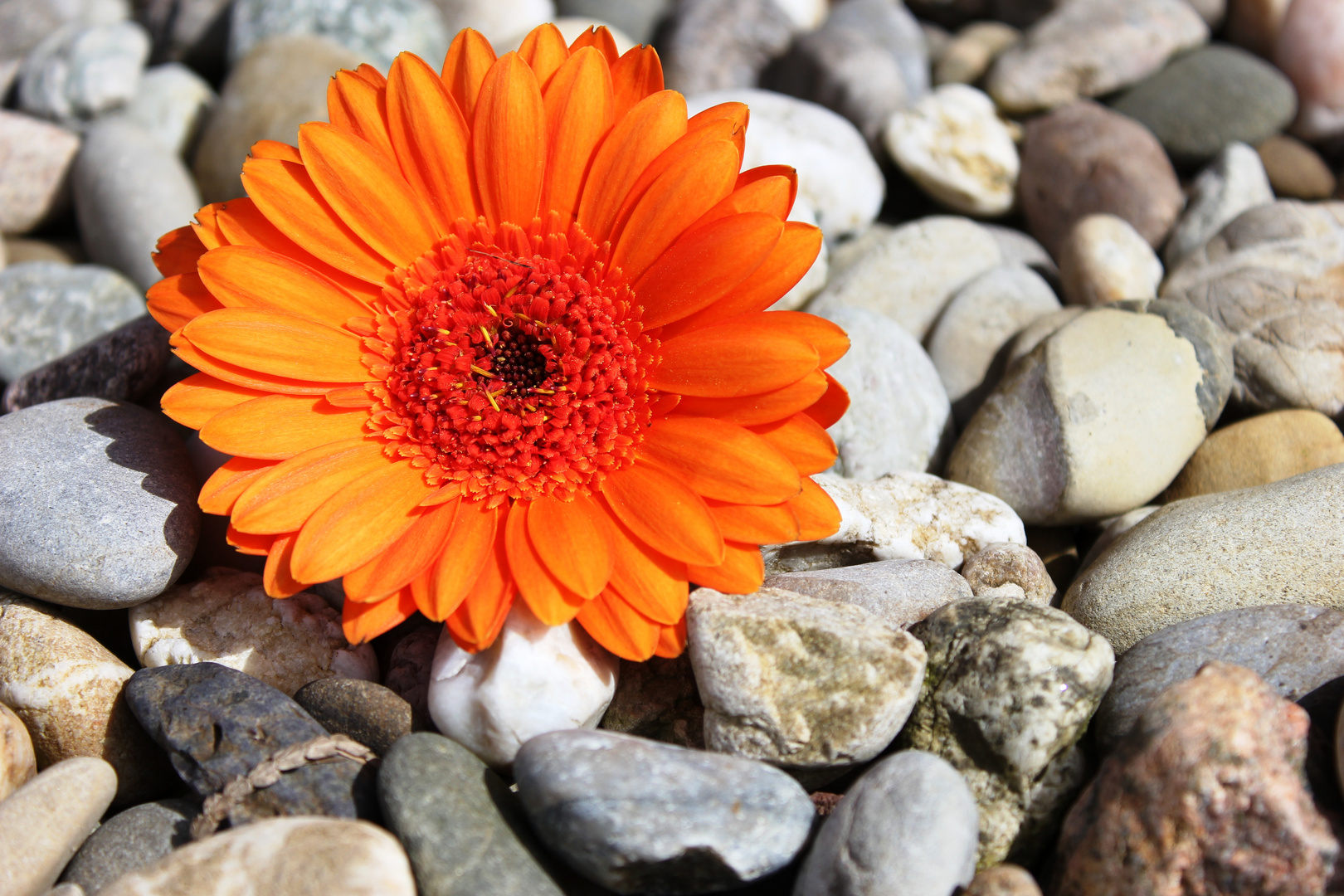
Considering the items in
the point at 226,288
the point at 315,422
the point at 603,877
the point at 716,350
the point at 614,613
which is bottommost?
the point at 603,877

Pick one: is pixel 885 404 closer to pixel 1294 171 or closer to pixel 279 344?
pixel 279 344

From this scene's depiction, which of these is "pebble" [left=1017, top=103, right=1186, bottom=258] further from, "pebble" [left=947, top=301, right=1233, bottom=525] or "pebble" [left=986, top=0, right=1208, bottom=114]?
"pebble" [left=947, top=301, right=1233, bottom=525]

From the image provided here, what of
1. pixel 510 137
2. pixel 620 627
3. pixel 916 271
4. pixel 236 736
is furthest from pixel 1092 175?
pixel 236 736

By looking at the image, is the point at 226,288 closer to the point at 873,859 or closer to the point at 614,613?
the point at 614,613

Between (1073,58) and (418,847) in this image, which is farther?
(1073,58)

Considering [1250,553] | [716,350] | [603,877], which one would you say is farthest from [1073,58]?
[603,877]
